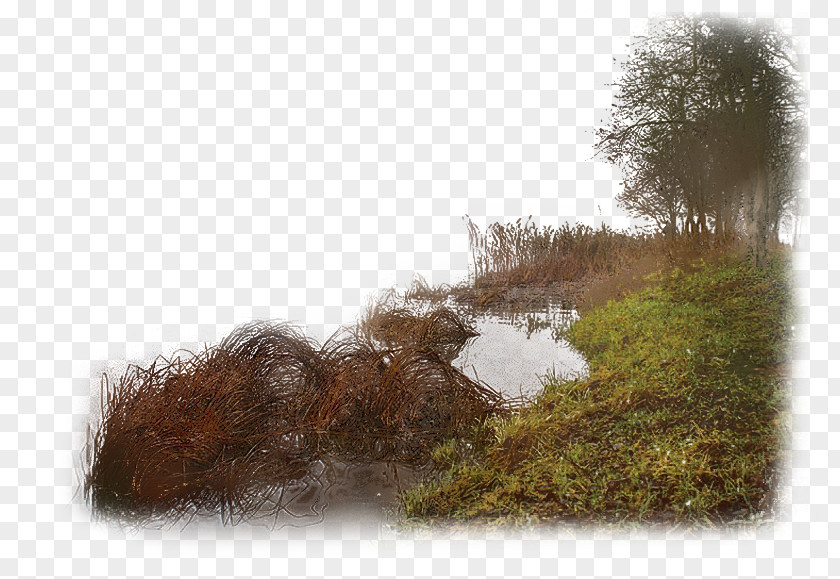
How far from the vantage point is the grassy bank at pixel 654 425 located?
3262mm

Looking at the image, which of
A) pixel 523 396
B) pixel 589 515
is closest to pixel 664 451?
pixel 589 515

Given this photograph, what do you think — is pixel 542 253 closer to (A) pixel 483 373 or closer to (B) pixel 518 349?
(B) pixel 518 349

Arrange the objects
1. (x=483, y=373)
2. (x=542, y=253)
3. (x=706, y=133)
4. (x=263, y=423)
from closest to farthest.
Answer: (x=263, y=423)
(x=483, y=373)
(x=542, y=253)
(x=706, y=133)

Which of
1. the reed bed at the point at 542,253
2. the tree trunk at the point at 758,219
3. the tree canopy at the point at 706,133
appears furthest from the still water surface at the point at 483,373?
the tree trunk at the point at 758,219

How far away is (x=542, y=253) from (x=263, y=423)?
1886 millimetres

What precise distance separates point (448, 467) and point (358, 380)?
0.69m

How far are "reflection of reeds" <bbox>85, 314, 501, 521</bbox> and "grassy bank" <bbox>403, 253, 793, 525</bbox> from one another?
0.29 metres

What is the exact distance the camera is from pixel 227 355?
360 cm

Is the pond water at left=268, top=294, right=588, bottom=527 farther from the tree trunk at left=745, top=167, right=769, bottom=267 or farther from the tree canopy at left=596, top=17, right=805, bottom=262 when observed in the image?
the tree trunk at left=745, top=167, right=769, bottom=267

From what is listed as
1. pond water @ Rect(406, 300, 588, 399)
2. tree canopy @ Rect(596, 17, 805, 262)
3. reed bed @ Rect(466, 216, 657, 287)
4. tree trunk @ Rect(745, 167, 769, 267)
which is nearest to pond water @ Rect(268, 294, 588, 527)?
pond water @ Rect(406, 300, 588, 399)

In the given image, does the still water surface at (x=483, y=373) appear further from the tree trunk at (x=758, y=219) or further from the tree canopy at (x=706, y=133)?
the tree trunk at (x=758, y=219)

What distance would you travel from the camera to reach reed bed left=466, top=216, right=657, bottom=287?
11.8 feet

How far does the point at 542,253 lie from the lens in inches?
142

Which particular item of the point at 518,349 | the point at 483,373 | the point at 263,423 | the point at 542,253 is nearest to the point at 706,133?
the point at 542,253
